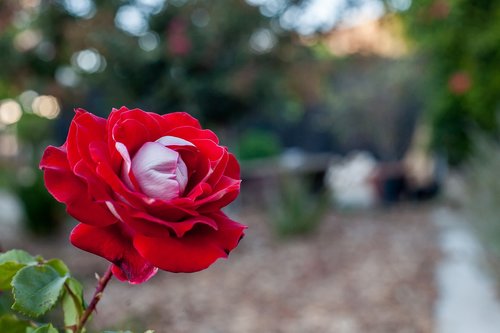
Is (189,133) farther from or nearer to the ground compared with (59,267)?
farther from the ground

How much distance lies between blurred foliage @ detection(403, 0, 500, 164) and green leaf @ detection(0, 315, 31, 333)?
5293mm

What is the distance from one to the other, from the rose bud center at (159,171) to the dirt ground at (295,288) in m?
1.87

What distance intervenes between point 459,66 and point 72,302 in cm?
637

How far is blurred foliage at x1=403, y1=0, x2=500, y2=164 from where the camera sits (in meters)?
5.93

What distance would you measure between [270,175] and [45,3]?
4.20 meters

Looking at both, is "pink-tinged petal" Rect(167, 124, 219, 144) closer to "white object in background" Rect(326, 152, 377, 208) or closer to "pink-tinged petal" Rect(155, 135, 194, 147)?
"pink-tinged petal" Rect(155, 135, 194, 147)

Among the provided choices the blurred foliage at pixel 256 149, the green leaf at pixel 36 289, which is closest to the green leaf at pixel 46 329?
the green leaf at pixel 36 289

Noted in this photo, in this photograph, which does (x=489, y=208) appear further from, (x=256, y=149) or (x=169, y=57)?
(x=256, y=149)

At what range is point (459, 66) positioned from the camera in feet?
21.6

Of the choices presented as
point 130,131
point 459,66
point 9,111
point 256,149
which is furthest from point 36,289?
point 256,149

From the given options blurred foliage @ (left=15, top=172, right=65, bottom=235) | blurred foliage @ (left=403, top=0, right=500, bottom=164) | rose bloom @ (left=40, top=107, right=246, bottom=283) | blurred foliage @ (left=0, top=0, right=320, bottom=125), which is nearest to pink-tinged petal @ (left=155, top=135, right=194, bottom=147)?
rose bloom @ (left=40, top=107, right=246, bottom=283)

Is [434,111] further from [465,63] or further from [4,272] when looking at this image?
[4,272]

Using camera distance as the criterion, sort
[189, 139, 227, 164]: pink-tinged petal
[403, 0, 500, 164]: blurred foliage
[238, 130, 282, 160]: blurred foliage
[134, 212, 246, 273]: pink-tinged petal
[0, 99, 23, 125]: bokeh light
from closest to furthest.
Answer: [134, 212, 246, 273]: pink-tinged petal
[189, 139, 227, 164]: pink-tinged petal
[403, 0, 500, 164]: blurred foliage
[0, 99, 23, 125]: bokeh light
[238, 130, 282, 160]: blurred foliage

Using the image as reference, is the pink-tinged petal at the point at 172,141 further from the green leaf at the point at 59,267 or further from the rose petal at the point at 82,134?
the green leaf at the point at 59,267
